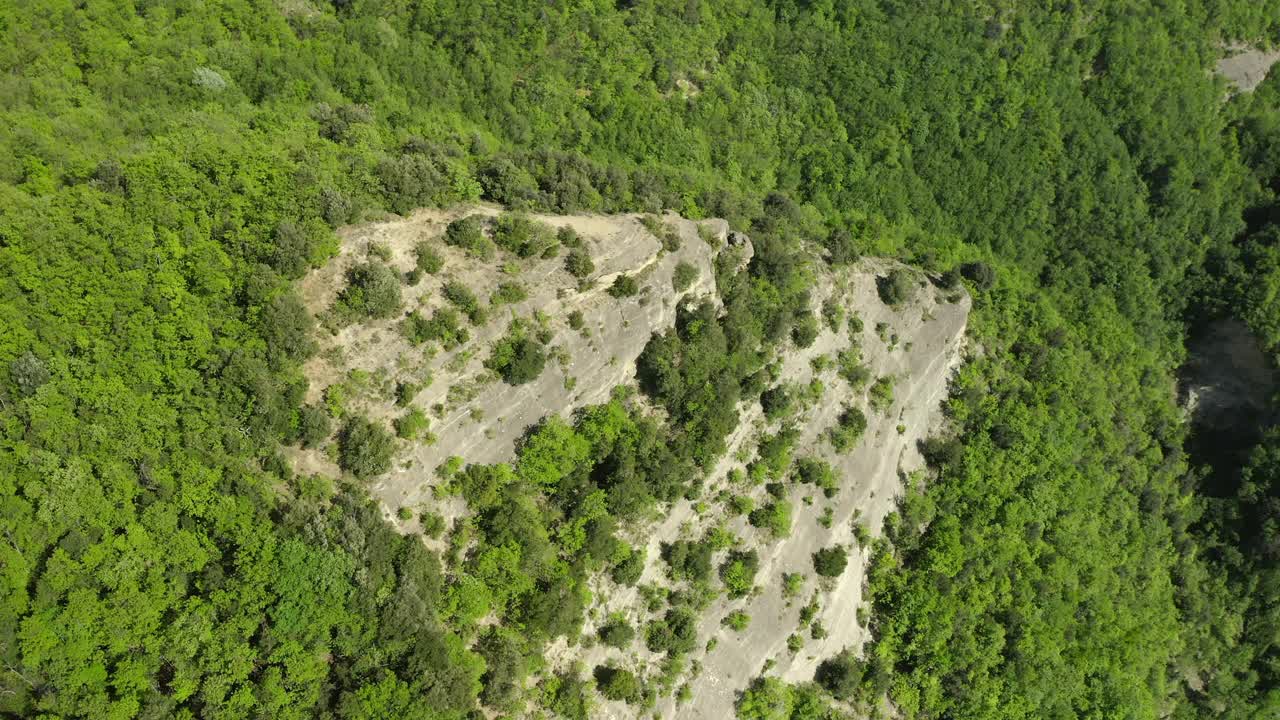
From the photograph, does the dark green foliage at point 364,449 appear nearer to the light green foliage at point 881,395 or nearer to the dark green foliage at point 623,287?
the dark green foliage at point 623,287

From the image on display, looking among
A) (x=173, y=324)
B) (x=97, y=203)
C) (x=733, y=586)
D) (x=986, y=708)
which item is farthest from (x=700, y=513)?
(x=97, y=203)

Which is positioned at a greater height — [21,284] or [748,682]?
[21,284]

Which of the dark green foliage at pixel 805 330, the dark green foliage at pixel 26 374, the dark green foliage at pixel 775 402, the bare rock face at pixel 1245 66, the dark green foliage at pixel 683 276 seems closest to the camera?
the dark green foliage at pixel 26 374

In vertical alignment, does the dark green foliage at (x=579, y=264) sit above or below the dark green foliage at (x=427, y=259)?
above

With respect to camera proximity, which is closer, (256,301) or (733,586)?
(256,301)

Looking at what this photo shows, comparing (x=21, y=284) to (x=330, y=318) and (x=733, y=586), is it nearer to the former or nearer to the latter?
(x=330, y=318)

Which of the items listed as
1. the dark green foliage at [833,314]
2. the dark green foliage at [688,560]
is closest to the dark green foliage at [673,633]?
the dark green foliage at [688,560]

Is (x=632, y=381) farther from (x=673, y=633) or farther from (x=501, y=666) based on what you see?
(x=501, y=666)
